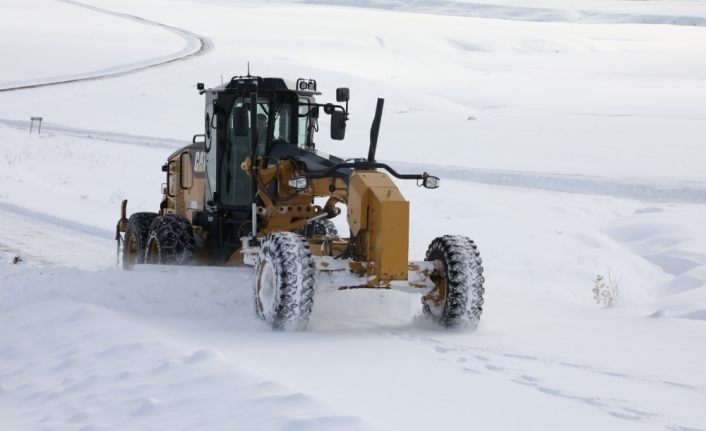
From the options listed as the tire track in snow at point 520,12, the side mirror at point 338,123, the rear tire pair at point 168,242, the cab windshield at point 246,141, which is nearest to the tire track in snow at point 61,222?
the rear tire pair at point 168,242

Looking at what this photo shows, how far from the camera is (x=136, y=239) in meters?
12.8

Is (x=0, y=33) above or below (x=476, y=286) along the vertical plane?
above

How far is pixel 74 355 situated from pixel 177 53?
51.0m

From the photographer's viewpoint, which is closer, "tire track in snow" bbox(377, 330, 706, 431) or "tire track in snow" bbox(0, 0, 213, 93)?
→ "tire track in snow" bbox(377, 330, 706, 431)

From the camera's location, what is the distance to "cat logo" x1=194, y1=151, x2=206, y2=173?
12297 mm

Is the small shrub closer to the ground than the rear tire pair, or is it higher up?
closer to the ground

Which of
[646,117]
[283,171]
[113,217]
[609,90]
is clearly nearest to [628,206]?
[113,217]

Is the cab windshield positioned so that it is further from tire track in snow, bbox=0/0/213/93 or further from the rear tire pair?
tire track in snow, bbox=0/0/213/93

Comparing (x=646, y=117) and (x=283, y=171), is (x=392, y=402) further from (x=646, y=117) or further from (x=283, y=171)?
(x=646, y=117)

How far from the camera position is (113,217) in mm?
18062

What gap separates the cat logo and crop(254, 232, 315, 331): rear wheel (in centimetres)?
343

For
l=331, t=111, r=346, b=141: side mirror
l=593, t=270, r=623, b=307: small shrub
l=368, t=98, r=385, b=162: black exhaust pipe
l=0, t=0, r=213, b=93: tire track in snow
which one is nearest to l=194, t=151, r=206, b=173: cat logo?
l=331, t=111, r=346, b=141: side mirror

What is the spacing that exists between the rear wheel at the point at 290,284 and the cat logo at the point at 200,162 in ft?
11.2

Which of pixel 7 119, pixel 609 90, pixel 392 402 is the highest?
pixel 609 90
